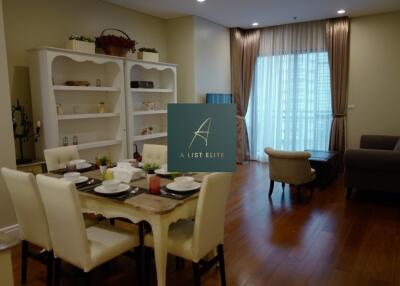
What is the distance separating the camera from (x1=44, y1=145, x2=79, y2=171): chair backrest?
10.4 feet

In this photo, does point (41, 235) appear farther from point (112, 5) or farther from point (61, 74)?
point (112, 5)

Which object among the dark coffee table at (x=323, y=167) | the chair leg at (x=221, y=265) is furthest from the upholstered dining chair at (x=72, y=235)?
the dark coffee table at (x=323, y=167)

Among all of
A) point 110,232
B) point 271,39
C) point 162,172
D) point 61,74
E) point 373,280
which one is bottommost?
point 373,280

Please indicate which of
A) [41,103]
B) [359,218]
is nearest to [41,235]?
[41,103]

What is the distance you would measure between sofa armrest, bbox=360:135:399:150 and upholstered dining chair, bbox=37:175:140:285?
4.57 m

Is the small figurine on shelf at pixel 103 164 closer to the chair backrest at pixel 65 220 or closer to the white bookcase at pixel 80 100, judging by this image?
the chair backrest at pixel 65 220

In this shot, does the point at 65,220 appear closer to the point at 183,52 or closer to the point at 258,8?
the point at 183,52

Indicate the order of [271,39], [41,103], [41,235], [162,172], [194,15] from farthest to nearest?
[271,39], [194,15], [41,103], [162,172], [41,235]

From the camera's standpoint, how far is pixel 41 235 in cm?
232

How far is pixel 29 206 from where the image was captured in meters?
2.30

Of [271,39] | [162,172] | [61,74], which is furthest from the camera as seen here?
[271,39]

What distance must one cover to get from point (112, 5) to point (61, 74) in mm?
1474

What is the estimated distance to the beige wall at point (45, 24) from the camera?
3678 mm

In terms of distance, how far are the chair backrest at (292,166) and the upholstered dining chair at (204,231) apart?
2109 mm
